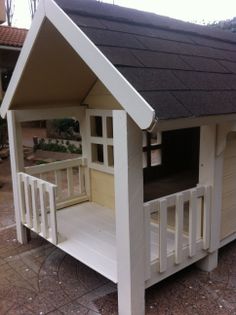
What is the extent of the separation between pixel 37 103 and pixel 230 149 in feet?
7.71

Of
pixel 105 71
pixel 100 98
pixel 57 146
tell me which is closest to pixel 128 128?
pixel 105 71

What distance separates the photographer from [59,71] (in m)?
3.54

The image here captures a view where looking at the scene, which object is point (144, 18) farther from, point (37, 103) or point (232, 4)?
point (232, 4)

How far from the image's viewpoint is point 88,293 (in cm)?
295

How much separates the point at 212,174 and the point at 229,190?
436 millimetres

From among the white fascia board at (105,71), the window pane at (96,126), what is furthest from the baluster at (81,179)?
the white fascia board at (105,71)

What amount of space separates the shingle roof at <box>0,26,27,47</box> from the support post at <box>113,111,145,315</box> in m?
10.2

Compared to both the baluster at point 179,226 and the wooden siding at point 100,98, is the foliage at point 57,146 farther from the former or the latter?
the baluster at point 179,226

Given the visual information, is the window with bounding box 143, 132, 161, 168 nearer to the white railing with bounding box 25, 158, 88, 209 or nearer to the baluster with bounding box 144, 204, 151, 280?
the white railing with bounding box 25, 158, 88, 209

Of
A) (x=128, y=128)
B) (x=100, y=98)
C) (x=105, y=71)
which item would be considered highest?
(x=105, y=71)

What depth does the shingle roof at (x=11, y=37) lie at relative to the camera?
11.1m

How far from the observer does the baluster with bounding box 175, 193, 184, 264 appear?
2.75m

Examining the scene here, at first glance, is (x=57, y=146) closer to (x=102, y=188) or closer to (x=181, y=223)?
(x=102, y=188)

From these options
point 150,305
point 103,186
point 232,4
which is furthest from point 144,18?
point 232,4
